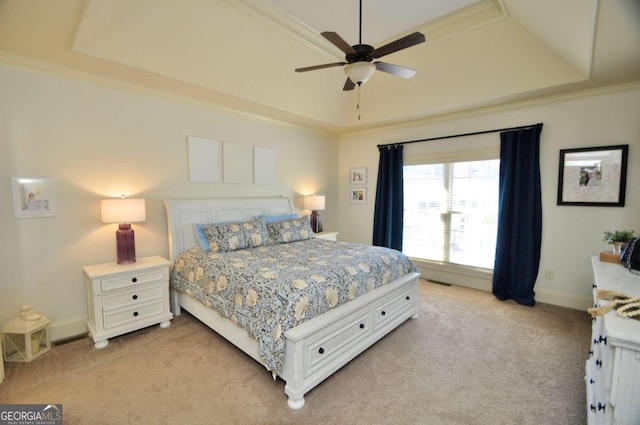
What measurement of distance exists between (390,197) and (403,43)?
3.08 meters

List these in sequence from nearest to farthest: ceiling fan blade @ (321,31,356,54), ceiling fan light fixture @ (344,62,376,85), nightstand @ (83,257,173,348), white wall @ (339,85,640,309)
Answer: ceiling fan blade @ (321,31,356,54), ceiling fan light fixture @ (344,62,376,85), nightstand @ (83,257,173,348), white wall @ (339,85,640,309)

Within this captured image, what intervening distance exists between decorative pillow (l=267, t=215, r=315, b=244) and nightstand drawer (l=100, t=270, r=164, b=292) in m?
1.35

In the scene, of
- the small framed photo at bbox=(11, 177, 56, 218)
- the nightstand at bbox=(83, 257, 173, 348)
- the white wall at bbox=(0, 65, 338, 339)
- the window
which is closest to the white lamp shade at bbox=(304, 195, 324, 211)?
the window

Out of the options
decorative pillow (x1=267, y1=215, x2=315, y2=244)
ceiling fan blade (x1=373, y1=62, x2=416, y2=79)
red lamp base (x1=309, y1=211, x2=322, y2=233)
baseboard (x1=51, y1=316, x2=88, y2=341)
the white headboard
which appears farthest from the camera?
red lamp base (x1=309, y1=211, x2=322, y2=233)

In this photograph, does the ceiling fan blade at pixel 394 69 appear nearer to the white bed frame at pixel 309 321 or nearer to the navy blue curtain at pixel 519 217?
the white bed frame at pixel 309 321

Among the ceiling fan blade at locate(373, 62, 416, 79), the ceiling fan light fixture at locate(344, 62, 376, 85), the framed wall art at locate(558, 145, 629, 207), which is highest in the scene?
the ceiling fan blade at locate(373, 62, 416, 79)

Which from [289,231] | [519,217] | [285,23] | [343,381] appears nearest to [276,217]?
[289,231]

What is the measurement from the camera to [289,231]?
388 cm

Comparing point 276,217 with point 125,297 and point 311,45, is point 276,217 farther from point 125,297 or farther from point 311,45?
point 311,45

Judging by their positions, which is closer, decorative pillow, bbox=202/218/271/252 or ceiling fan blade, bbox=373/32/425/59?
ceiling fan blade, bbox=373/32/425/59

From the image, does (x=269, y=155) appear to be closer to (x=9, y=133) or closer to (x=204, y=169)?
(x=204, y=169)

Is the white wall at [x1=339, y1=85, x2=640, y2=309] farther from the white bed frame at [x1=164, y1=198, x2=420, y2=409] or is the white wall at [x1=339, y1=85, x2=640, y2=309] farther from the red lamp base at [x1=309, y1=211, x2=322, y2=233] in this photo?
the red lamp base at [x1=309, y1=211, x2=322, y2=233]

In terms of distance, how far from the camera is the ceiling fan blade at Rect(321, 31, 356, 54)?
6.15 ft

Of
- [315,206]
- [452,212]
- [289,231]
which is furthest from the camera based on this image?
[315,206]
